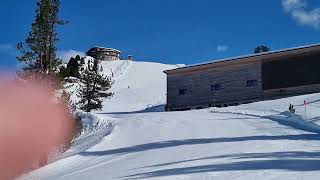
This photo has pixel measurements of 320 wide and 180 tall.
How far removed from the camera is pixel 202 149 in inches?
584

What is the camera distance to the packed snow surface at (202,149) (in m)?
11.0

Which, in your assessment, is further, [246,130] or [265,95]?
Answer: [265,95]

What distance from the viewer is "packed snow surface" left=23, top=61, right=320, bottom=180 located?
433 inches

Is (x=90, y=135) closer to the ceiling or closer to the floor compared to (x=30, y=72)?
closer to the floor

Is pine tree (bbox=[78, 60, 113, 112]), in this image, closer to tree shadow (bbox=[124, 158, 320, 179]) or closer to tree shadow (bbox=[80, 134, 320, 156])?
tree shadow (bbox=[80, 134, 320, 156])

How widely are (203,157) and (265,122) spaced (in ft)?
29.2

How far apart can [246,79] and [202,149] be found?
26.1 meters

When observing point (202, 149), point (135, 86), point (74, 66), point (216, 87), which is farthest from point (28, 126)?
point (135, 86)

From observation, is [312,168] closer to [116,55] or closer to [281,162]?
[281,162]

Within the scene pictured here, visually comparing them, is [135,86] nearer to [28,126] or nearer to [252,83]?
[252,83]

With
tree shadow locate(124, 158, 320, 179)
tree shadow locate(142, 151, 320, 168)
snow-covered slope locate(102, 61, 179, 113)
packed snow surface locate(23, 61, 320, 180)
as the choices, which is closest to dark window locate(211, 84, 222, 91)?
packed snow surface locate(23, 61, 320, 180)

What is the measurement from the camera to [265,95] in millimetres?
38906

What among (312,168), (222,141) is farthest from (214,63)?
(312,168)

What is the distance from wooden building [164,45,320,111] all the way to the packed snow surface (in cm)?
792
